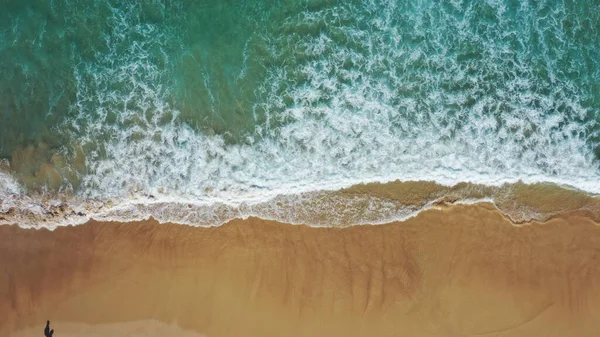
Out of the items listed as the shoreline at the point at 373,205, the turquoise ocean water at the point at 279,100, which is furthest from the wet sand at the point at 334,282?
the turquoise ocean water at the point at 279,100

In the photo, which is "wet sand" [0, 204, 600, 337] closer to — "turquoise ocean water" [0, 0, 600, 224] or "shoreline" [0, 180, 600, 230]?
"shoreline" [0, 180, 600, 230]

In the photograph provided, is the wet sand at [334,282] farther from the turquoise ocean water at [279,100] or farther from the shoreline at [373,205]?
the turquoise ocean water at [279,100]

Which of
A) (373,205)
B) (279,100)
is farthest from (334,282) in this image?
(279,100)

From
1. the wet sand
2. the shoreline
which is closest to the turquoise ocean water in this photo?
the shoreline

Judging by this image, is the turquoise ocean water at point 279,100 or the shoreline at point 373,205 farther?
the turquoise ocean water at point 279,100

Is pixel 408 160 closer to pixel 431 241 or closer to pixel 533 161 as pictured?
pixel 431 241

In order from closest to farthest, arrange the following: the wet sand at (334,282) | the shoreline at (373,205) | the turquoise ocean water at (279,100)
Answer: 1. the wet sand at (334,282)
2. the shoreline at (373,205)
3. the turquoise ocean water at (279,100)

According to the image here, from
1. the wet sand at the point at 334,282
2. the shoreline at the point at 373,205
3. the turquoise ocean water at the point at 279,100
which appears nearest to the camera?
the wet sand at the point at 334,282
